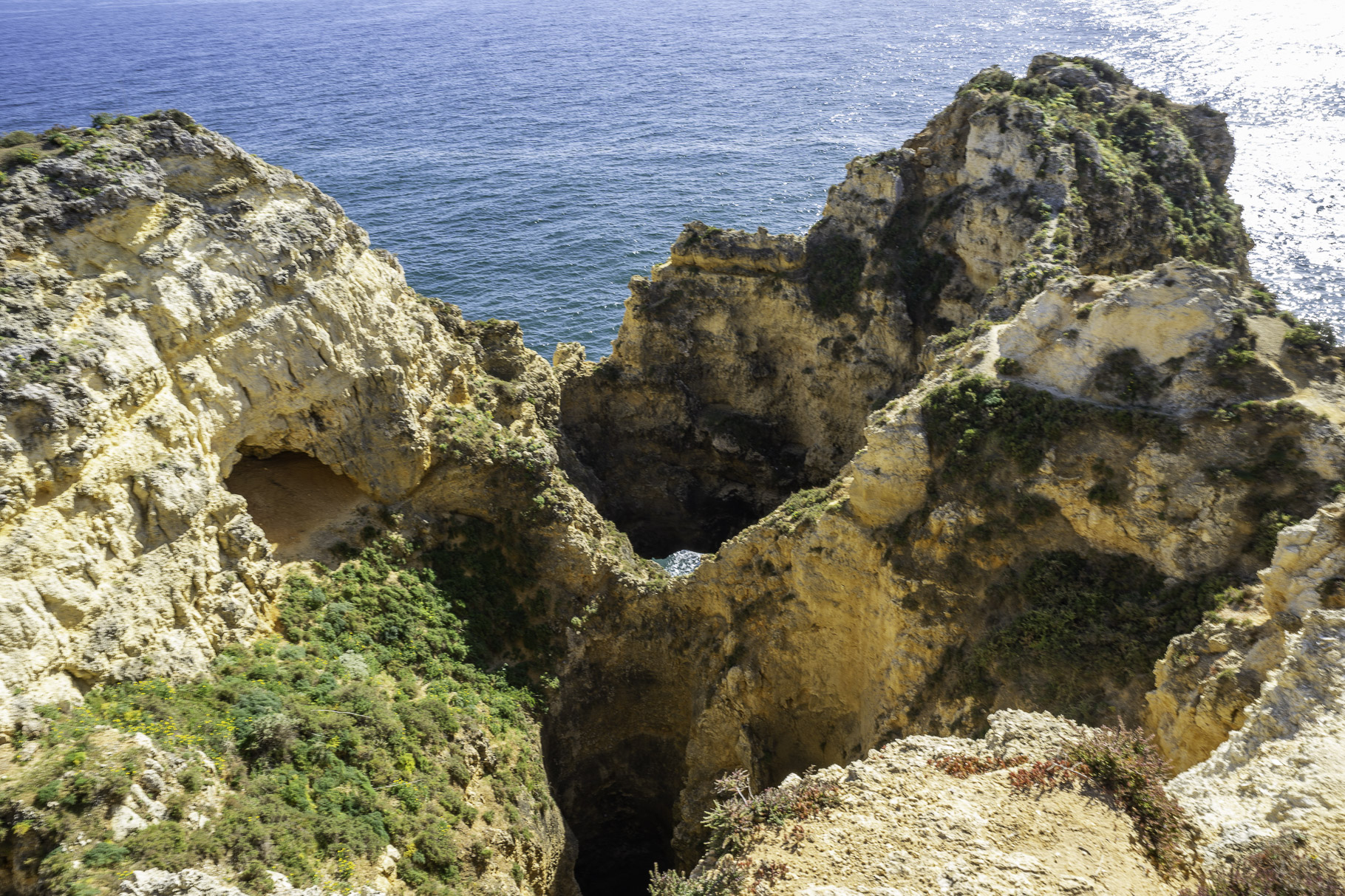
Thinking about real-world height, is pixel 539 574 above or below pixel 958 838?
below

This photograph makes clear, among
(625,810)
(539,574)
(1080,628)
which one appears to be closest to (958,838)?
(1080,628)

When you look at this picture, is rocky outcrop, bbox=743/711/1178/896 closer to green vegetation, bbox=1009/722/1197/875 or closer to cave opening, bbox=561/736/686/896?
green vegetation, bbox=1009/722/1197/875

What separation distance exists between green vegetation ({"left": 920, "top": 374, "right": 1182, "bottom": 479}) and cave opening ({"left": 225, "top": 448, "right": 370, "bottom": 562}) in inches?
854

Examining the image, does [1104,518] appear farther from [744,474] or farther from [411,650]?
[744,474]

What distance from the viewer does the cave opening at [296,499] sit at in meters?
31.0

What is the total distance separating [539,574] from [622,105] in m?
102

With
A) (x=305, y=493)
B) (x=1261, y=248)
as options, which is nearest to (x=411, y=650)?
(x=305, y=493)

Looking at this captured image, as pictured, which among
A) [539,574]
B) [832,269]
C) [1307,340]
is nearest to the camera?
[1307,340]

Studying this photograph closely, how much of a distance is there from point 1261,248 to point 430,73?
123 metres

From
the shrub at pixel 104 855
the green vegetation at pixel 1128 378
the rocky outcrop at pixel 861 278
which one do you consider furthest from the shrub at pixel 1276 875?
the rocky outcrop at pixel 861 278

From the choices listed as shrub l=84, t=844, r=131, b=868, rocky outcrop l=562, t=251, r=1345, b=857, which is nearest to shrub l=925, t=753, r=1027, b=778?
rocky outcrop l=562, t=251, r=1345, b=857

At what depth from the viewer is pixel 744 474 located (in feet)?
178

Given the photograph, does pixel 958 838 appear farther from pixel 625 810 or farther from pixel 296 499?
pixel 296 499

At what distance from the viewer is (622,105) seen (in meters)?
122
